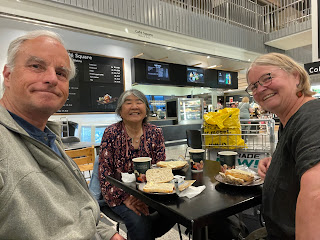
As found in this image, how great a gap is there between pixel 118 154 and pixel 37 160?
945mm

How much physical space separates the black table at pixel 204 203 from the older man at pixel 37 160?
31cm

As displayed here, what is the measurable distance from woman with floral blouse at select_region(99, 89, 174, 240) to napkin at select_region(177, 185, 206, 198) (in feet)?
1.83

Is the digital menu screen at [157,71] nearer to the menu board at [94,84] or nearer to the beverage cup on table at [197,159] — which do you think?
the menu board at [94,84]

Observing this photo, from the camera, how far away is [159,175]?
1.26 meters

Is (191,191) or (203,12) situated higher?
(203,12)

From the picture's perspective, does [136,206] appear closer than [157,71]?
Yes

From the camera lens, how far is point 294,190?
848 millimetres

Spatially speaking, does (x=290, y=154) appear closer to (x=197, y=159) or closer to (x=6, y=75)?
(x=197, y=159)

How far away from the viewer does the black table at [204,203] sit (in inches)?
33.8

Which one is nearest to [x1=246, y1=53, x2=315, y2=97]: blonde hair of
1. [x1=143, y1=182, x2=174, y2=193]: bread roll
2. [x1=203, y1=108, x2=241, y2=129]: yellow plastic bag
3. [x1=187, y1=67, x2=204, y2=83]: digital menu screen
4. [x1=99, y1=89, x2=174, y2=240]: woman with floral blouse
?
[x1=143, y1=182, x2=174, y2=193]: bread roll

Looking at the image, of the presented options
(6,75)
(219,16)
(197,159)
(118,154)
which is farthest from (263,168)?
(219,16)

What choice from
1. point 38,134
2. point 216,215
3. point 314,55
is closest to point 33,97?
point 38,134

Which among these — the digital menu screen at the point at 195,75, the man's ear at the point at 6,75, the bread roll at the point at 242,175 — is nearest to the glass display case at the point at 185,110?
the digital menu screen at the point at 195,75

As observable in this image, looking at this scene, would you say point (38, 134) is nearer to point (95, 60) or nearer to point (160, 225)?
point (160, 225)
